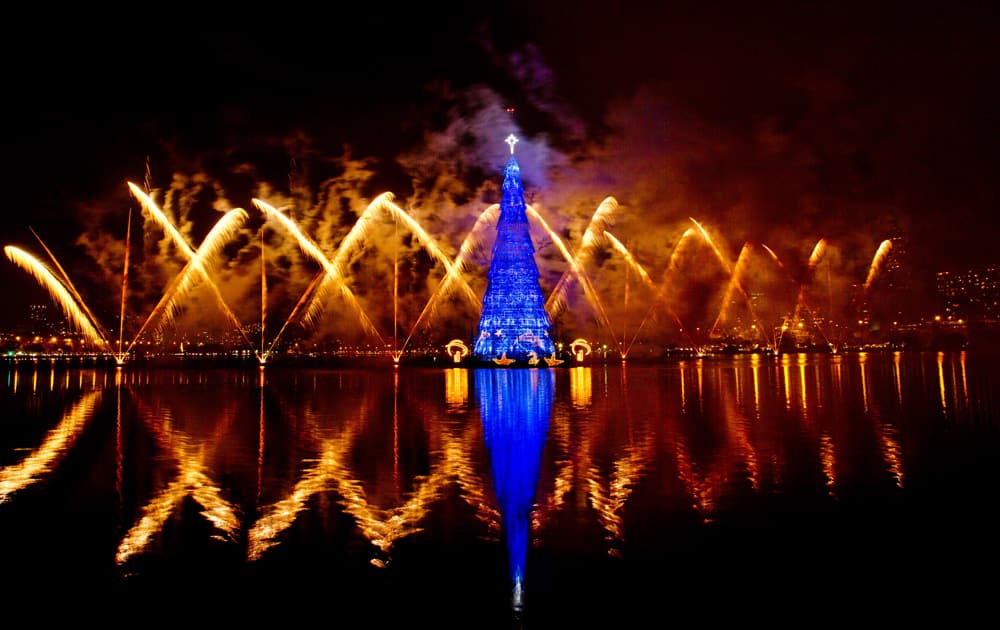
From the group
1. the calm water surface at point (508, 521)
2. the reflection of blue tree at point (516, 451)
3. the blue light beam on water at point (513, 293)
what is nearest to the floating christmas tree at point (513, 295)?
the blue light beam on water at point (513, 293)

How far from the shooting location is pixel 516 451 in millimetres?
14125

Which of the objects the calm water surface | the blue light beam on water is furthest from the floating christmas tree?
the calm water surface

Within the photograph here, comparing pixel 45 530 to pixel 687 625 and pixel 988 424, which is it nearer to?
pixel 687 625

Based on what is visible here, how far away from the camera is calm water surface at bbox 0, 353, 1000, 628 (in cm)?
638

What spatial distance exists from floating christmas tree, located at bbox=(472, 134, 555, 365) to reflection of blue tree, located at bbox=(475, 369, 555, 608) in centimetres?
2313

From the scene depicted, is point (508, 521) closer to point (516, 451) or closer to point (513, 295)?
point (516, 451)

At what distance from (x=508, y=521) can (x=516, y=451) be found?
5187mm

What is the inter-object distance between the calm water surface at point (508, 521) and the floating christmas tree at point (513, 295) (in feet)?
114

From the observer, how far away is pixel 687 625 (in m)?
5.88

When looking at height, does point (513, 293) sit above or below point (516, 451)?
above

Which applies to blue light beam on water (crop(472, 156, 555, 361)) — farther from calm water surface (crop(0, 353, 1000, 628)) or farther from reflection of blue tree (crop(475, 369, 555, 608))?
calm water surface (crop(0, 353, 1000, 628))

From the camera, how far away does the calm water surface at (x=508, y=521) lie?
20.9ft

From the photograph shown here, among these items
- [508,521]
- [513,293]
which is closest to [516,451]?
[508,521]

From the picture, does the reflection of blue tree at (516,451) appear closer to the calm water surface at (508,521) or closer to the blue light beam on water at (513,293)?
the calm water surface at (508,521)
